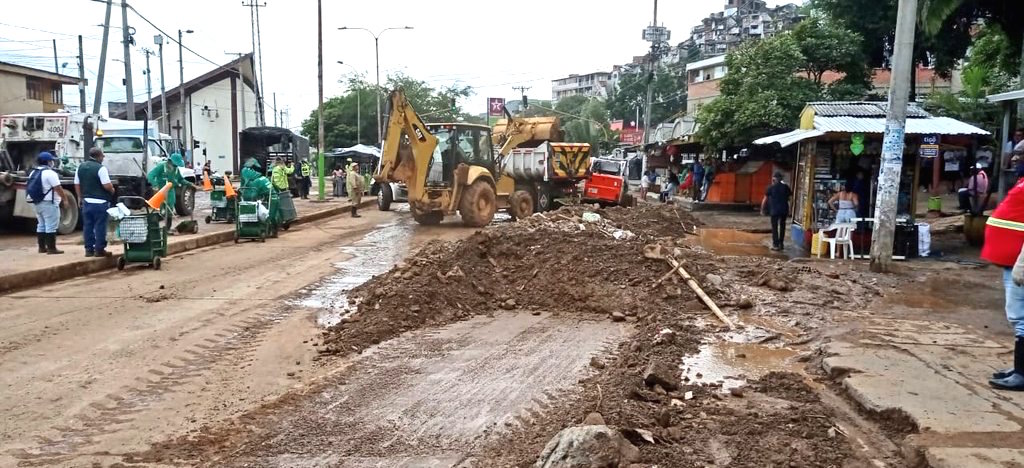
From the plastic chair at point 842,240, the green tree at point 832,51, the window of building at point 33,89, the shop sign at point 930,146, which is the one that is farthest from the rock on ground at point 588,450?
the window of building at point 33,89

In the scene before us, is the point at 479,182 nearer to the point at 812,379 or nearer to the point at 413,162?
the point at 413,162

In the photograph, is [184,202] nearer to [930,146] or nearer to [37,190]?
[37,190]

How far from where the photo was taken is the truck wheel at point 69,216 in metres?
15.9

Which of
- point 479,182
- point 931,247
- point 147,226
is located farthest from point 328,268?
point 931,247

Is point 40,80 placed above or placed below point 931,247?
above

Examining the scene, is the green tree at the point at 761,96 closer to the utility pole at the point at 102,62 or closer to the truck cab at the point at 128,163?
the truck cab at the point at 128,163

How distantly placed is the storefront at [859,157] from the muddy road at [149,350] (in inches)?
311

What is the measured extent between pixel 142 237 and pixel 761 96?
746 inches

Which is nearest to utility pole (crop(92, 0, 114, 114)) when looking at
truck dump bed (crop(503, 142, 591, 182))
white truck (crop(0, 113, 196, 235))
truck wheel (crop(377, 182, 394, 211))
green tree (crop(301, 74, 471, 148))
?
white truck (crop(0, 113, 196, 235))

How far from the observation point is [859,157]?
46.1 ft

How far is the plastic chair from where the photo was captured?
1330 centimetres

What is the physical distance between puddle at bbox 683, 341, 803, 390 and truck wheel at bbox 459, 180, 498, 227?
1180 cm

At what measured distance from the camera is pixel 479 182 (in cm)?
1925

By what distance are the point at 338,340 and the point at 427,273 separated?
2.31m
